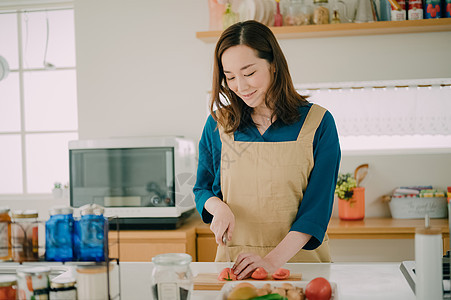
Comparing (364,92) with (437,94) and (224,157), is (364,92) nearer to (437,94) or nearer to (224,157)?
(437,94)

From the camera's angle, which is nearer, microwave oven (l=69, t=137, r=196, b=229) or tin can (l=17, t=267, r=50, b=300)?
tin can (l=17, t=267, r=50, b=300)

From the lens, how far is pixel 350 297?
1224 millimetres

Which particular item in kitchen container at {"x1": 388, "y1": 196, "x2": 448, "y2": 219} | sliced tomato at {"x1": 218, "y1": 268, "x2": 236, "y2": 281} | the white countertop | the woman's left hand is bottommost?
kitchen container at {"x1": 388, "y1": 196, "x2": 448, "y2": 219}

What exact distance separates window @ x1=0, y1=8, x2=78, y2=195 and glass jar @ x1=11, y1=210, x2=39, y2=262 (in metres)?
2.75

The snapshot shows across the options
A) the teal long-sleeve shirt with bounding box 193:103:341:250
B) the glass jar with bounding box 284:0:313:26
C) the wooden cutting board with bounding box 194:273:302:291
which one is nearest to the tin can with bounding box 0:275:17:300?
the wooden cutting board with bounding box 194:273:302:291

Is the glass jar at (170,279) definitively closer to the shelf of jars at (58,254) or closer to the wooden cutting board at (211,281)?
the shelf of jars at (58,254)

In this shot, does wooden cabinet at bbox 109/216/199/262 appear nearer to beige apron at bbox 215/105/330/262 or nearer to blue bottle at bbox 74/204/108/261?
beige apron at bbox 215/105/330/262

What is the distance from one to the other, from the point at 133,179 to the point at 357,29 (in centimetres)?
165

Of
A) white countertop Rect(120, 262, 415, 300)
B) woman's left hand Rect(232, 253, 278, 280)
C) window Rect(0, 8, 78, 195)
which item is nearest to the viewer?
white countertop Rect(120, 262, 415, 300)

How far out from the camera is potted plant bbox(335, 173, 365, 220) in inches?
118

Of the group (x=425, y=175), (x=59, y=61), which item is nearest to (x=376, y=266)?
(x=425, y=175)

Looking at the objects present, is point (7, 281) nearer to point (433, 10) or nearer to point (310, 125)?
point (310, 125)

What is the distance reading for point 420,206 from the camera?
3.01 meters

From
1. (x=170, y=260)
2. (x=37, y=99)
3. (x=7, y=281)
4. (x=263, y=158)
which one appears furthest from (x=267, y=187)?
(x=37, y=99)
